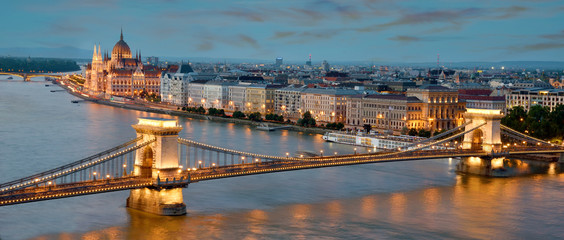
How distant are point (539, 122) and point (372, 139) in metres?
6.51

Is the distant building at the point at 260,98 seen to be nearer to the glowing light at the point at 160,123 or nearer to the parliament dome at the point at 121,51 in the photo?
the glowing light at the point at 160,123

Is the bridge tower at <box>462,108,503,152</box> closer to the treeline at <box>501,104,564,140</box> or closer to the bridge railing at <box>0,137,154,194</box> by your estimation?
the treeline at <box>501,104,564,140</box>

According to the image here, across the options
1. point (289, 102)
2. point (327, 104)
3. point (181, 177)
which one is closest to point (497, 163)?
point (181, 177)

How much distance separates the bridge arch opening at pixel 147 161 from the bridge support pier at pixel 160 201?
1.90 ft

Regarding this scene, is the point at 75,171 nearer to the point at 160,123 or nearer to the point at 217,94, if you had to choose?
the point at 160,123

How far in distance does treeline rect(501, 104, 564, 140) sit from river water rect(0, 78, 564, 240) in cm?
531

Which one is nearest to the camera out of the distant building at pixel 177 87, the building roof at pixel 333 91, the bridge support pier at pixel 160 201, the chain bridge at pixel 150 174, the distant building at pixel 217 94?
the chain bridge at pixel 150 174

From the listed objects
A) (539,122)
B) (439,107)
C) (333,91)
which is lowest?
(539,122)

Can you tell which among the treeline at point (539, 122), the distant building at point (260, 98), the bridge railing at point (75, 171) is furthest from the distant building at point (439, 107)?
the bridge railing at point (75, 171)

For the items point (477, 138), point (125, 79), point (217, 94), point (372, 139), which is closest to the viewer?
point (477, 138)

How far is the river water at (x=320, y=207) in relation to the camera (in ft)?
56.1

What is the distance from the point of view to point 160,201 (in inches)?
712

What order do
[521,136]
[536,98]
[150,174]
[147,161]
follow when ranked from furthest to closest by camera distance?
1. [536,98]
2. [521,136]
3. [150,174]
4. [147,161]

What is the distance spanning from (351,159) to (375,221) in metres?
4.22
